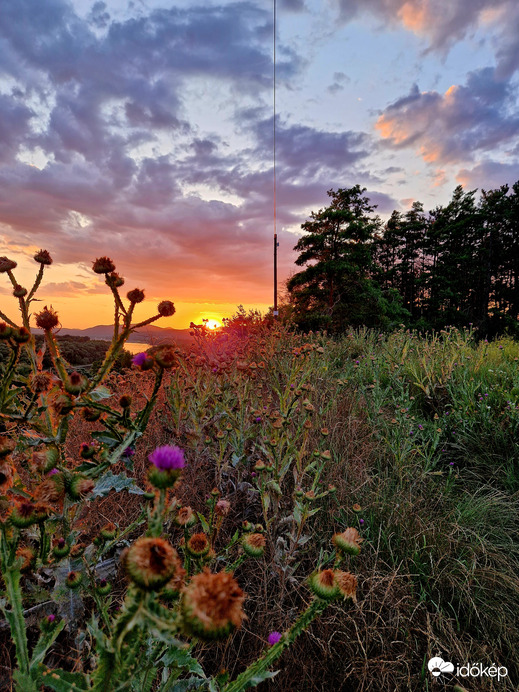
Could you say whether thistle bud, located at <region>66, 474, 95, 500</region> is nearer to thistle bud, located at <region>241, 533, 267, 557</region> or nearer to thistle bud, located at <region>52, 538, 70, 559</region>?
thistle bud, located at <region>52, 538, 70, 559</region>

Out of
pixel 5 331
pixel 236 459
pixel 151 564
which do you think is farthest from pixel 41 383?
pixel 236 459

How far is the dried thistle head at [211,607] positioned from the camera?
15.5 inches

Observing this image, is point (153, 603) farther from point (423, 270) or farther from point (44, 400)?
point (423, 270)

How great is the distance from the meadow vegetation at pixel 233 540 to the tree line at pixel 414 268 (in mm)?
11981

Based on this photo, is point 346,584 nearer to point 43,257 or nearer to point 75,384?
point 75,384

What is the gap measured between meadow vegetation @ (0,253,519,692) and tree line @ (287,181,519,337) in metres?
12.0

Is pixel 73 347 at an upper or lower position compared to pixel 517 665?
upper

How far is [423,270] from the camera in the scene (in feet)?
101

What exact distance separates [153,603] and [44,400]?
599 millimetres

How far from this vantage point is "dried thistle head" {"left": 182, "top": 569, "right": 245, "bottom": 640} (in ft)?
1.29

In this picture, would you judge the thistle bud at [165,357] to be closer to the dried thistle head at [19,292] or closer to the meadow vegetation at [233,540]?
the meadow vegetation at [233,540]

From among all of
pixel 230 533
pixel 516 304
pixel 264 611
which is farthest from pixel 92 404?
pixel 516 304

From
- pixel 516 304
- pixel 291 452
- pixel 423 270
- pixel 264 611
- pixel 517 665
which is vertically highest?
pixel 423 270

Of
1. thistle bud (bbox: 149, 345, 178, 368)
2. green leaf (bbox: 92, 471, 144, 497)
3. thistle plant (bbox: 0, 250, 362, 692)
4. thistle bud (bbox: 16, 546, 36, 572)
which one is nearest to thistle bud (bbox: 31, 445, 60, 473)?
thistle plant (bbox: 0, 250, 362, 692)
